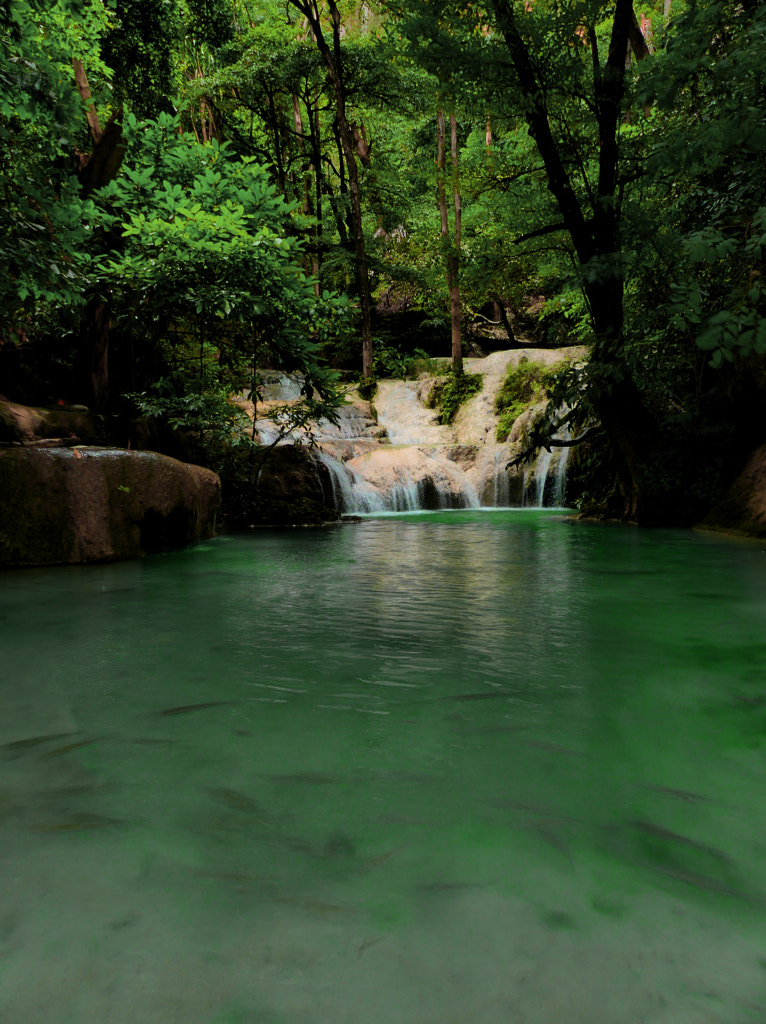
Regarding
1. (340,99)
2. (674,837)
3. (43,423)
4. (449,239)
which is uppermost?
(340,99)

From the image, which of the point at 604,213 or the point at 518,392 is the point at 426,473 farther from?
the point at 604,213

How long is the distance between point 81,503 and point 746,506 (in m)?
8.51

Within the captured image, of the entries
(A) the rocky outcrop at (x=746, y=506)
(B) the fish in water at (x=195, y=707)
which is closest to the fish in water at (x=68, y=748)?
(B) the fish in water at (x=195, y=707)

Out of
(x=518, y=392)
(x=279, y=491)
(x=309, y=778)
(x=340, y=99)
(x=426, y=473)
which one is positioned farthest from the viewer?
(x=518, y=392)

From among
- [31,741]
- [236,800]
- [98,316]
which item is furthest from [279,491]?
[236,800]

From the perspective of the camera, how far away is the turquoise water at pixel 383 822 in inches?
52.1

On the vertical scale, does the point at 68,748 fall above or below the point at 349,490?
below

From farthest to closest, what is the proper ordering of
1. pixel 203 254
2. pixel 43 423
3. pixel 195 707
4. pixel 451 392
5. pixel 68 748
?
pixel 451 392 → pixel 203 254 → pixel 43 423 → pixel 195 707 → pixel 68 748

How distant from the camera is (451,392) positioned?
2073 centimetres

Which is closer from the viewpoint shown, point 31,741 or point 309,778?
point 309,778

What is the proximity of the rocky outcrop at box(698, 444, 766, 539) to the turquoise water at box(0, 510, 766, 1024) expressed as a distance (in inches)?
200

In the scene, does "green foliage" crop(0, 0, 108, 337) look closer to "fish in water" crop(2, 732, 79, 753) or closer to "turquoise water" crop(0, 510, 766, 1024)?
"turquoise water" crop(0, 510, 766, 1024)

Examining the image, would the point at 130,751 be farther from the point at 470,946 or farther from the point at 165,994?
the point at 470,946

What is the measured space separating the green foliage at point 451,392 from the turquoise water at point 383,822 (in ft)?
53.9
